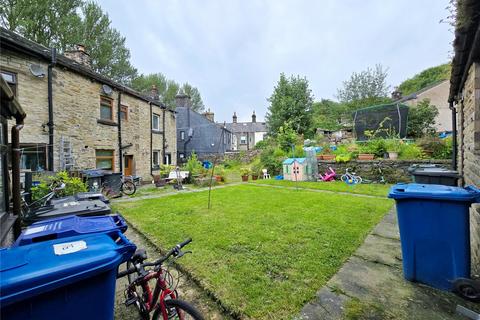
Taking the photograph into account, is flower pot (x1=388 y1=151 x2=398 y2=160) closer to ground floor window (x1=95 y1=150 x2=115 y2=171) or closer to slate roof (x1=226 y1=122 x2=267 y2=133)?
ground floor window (x1=95 y1=150 x2=115 y2=171)

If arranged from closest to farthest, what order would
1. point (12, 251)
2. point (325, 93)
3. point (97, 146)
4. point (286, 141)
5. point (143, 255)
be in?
point (12, 251)
point (143, 255)
point (97, 146)
point (286, 141)
point (325, 93)

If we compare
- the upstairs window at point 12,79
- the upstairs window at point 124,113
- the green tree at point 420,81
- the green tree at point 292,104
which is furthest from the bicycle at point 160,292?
the green tree at point 420,81

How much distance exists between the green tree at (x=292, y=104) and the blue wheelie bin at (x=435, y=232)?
18.4 metres

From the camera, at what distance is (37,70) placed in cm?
740

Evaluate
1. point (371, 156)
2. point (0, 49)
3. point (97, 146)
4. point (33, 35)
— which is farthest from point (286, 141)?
point (33, 35)

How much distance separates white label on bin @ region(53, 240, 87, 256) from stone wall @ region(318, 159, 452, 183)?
11.5 m

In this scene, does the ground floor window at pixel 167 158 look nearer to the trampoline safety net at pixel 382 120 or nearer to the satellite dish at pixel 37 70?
the satellite dish at pixel 37 70

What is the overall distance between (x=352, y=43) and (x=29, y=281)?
50.7ft

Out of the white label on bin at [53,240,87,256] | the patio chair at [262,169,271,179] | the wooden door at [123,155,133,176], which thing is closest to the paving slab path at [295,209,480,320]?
the white label on bin at [53,240,87,256]

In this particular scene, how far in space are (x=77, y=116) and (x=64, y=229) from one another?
29.7 feet

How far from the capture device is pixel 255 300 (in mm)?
2287

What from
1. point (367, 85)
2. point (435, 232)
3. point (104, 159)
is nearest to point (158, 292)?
point (435, 232)

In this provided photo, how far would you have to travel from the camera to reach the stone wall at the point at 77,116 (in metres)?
7.13

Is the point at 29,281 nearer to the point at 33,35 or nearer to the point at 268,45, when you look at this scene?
the point at 268,45
